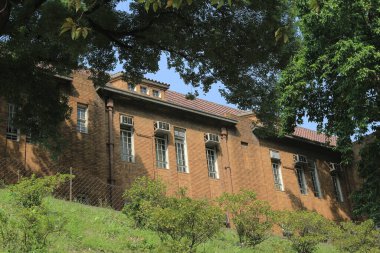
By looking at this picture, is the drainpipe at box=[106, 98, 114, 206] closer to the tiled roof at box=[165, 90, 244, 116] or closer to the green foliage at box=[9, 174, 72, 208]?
the tiled roof at box=[165, 90, 244, 116]

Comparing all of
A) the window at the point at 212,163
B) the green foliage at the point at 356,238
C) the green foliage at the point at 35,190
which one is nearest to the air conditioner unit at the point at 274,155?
the window at the point at 212,163

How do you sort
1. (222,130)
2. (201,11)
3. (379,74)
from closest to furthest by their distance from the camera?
(201,11), (379,74), (222,130)

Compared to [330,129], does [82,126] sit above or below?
above

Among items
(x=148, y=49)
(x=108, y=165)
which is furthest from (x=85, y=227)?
(x=108, y=165)

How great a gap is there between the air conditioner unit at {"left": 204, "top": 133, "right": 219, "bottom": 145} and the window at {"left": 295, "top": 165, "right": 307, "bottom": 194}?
628 centimetres

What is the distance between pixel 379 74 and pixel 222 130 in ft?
35.5

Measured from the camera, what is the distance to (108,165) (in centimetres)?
2144

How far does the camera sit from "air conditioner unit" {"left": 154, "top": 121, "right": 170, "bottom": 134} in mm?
23797

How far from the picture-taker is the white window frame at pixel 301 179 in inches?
1154

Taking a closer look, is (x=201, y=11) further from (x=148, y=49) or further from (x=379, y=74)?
(x=379, y=74)

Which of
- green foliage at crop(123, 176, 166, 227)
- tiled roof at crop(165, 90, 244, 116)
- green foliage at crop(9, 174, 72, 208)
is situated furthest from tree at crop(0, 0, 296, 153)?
tiled roof at crop(165, 90, 244, 116)

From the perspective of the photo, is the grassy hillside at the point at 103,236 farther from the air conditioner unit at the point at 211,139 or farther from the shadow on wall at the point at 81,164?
the air conditioner unit at the point at 211,139

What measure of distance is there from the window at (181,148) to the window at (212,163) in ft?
5.06

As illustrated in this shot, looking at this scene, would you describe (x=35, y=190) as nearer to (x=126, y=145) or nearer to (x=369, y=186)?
(x=126, y=145)
